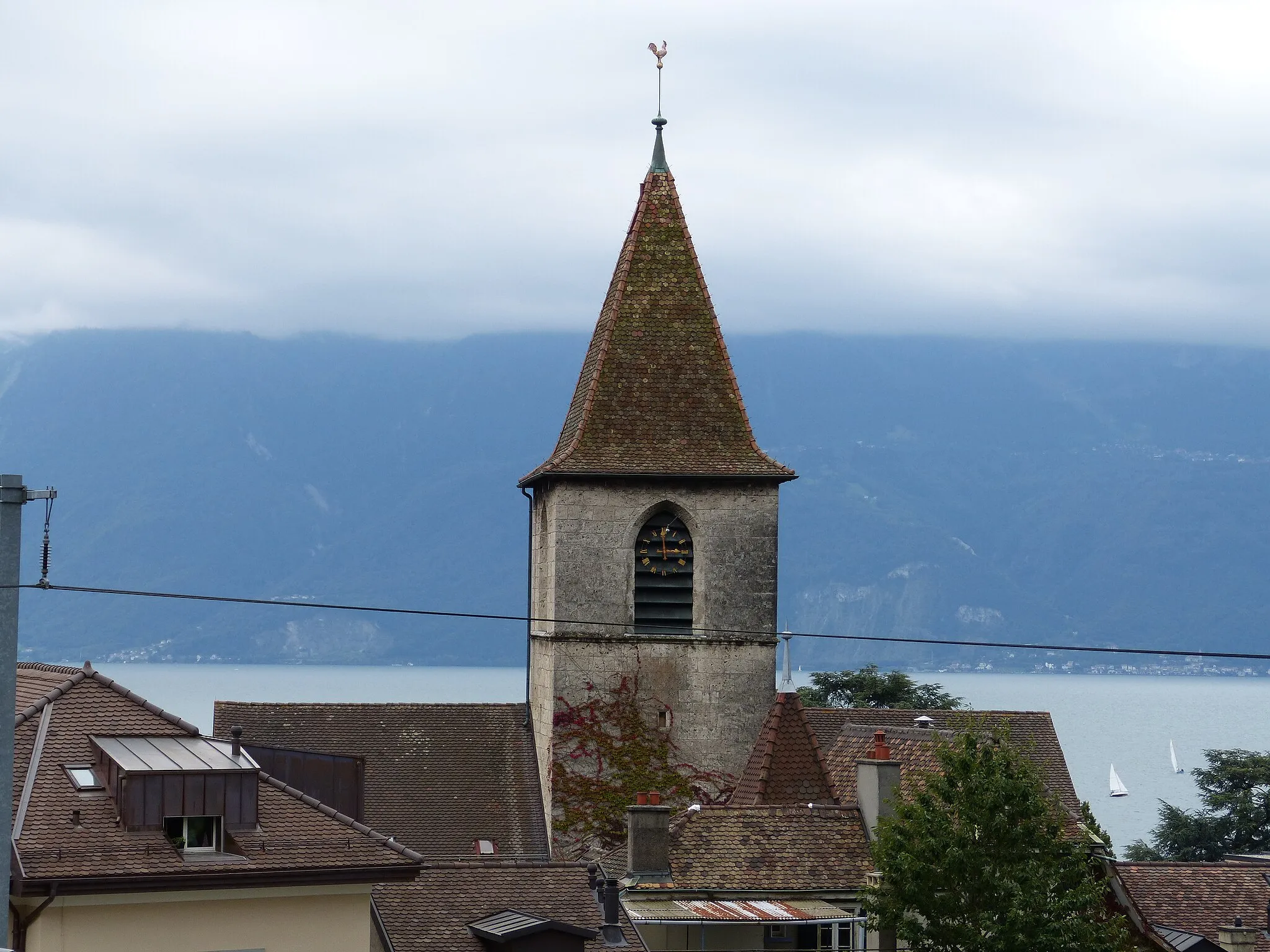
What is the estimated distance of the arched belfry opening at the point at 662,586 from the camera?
4041 centimetres

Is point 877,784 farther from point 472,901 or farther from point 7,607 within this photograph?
point 7,607

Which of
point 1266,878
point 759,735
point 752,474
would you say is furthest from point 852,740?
point 1266,878

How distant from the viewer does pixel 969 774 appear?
30938 mm

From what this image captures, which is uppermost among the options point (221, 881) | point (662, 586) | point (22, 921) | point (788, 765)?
point (662, 586)

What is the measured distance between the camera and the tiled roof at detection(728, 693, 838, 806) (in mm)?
37969

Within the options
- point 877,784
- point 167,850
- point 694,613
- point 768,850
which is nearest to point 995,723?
point 877,784

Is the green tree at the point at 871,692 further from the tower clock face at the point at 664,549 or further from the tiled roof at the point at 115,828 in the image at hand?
the tiled roof at the point at 115,828

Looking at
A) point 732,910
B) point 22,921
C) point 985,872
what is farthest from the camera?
point 732,910

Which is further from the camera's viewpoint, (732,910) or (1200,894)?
(1200,894)

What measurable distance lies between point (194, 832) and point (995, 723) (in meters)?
17.9

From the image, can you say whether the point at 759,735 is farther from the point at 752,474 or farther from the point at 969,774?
the point at 969,774

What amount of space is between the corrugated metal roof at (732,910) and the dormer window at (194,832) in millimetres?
7285

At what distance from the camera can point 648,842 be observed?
33500 millimetres

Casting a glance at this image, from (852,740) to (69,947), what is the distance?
62.3 ft
